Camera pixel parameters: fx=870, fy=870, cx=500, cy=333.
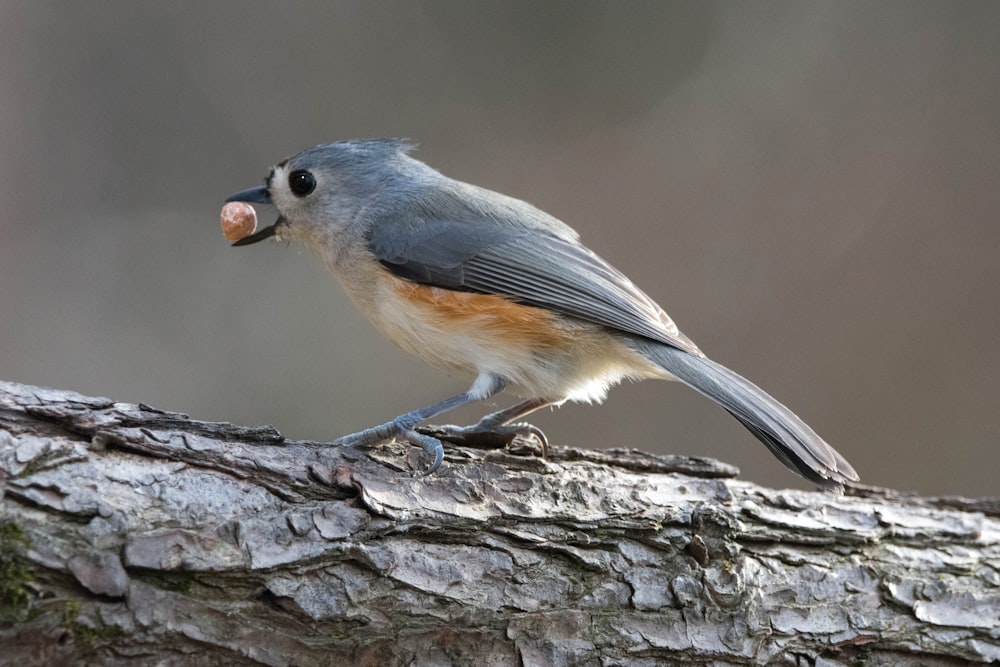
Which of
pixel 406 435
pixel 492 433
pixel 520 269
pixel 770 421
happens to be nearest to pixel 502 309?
pixel 520 269

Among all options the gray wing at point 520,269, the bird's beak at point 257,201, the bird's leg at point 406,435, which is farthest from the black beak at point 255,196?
the bird's leg at point 406,435

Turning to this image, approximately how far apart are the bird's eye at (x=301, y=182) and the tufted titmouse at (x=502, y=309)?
0.06 meters

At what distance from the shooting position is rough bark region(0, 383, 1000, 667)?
1688 millimetres

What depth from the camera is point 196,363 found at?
14.9 feet

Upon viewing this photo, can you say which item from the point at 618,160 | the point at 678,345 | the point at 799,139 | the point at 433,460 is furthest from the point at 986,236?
the point at 433,460

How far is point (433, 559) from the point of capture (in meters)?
2.02

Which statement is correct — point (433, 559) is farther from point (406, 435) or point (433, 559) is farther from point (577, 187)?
point (577, 187)

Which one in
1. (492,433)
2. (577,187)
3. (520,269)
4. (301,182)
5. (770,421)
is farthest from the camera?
(577,187)

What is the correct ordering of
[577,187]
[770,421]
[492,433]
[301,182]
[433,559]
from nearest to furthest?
[433,559] < [770,421] < [492,433] < [301,182] < [577,187]

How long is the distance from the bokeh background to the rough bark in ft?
6.71

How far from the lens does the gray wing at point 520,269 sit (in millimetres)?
2729

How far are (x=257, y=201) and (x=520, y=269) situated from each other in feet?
3.54

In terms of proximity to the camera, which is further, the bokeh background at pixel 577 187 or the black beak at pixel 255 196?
the bokeh background at pixel 577 187

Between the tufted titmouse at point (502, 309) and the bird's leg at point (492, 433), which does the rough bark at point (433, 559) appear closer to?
the bird's leg at point (492, 433)
